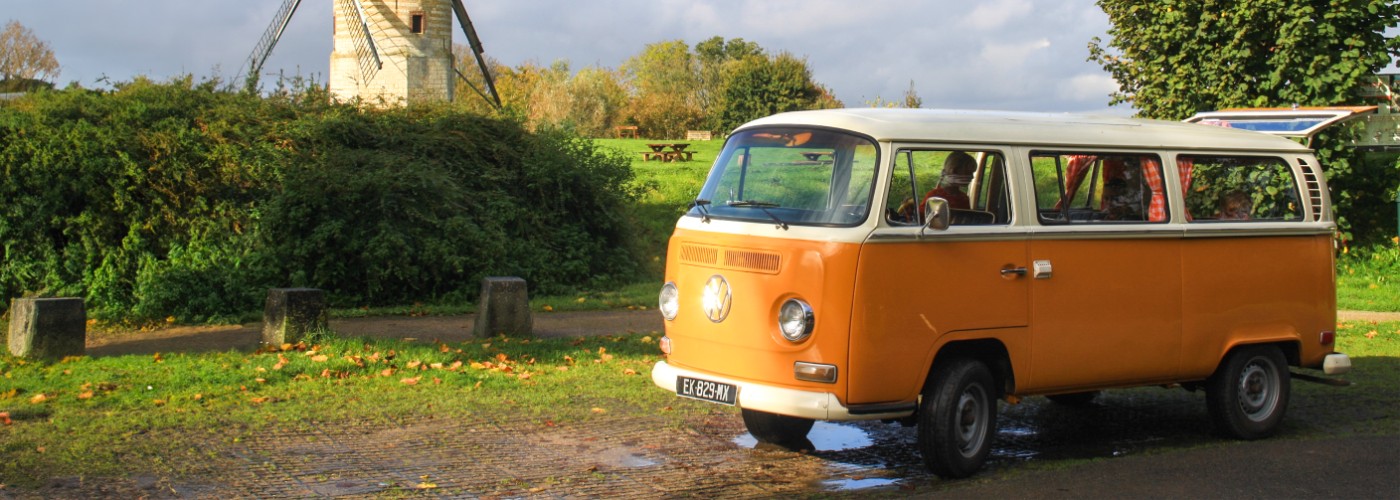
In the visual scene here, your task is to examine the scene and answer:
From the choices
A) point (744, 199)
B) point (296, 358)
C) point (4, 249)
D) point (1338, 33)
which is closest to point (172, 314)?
point (4, 249)

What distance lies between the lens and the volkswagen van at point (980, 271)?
285 inches

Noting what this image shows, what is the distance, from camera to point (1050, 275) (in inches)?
310

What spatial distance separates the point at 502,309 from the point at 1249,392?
7623mm

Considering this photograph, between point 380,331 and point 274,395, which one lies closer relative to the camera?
point 274,395

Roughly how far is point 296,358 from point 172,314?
442cm

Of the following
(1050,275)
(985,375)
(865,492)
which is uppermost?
(1050,275)

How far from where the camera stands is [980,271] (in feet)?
24.9

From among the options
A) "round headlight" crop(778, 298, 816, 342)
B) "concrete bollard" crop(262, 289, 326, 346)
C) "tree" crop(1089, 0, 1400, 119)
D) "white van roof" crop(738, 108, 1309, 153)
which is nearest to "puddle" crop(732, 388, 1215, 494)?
"round headlight" crop(778, 298, 816, 342)

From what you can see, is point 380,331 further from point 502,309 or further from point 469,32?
point 469,32

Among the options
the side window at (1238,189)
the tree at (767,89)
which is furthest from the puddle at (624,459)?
the tree at (767,89)

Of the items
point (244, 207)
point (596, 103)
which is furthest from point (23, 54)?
point (244, 207)

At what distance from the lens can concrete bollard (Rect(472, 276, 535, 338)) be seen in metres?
13.6

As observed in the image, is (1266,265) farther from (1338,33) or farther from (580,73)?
(580,73)

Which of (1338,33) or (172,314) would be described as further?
(1338,33)
